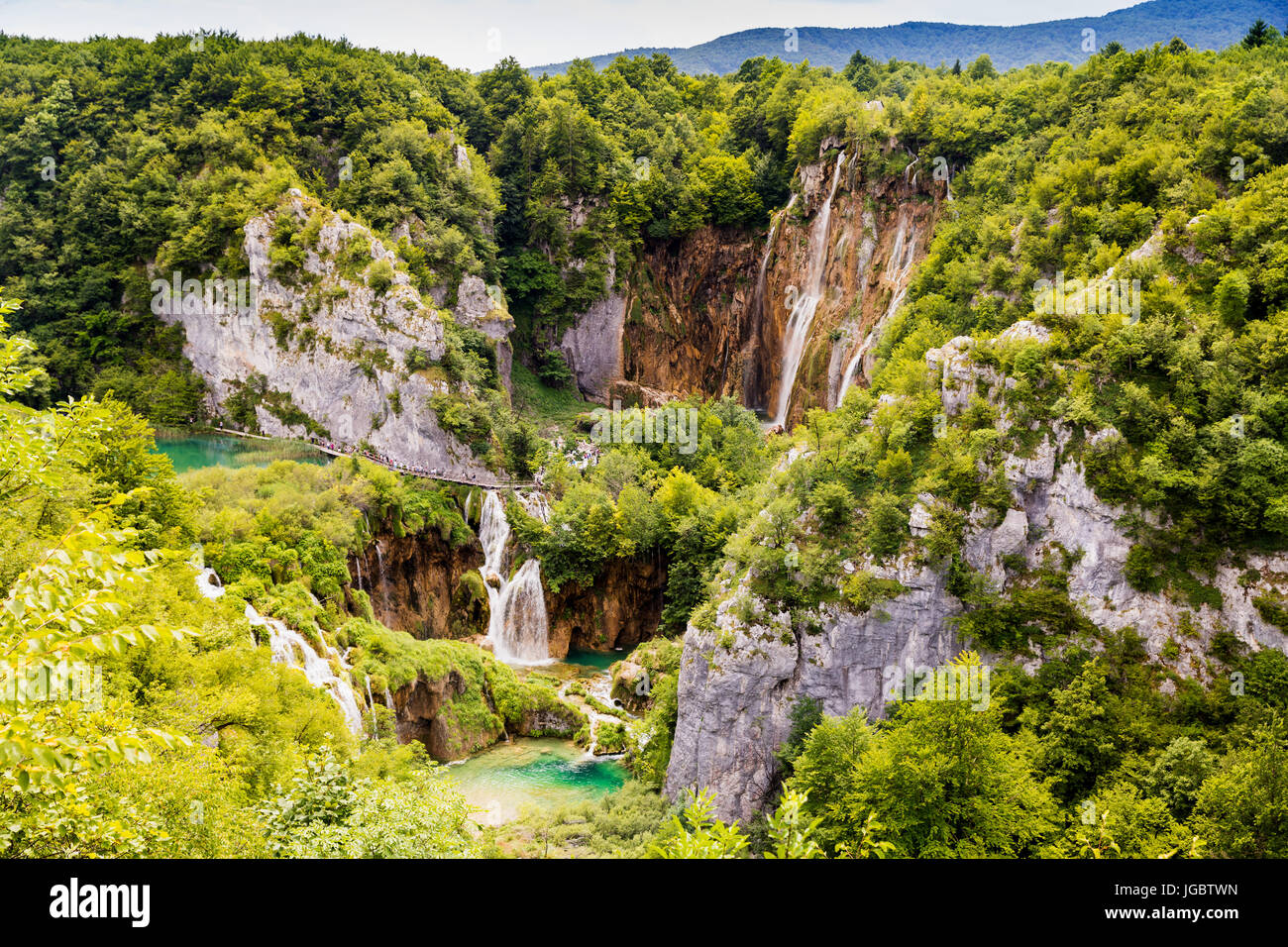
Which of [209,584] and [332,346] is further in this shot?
[332,346]

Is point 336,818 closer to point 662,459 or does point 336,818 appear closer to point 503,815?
point 503,815

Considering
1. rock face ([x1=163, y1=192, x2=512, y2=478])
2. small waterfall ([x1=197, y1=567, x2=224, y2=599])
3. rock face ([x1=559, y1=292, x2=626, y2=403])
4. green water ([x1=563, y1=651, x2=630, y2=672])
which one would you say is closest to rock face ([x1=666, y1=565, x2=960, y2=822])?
green water ([x1=563, y1=651, x2=630, y2=672])

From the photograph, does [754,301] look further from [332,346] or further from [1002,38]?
[1002,38]

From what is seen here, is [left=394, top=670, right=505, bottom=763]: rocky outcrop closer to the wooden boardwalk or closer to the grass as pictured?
the wooden boardwalk

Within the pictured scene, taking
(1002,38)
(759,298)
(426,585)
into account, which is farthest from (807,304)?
(1002,38)

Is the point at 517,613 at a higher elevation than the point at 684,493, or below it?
below

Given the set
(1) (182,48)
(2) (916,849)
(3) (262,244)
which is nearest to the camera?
(2) (916,849)
